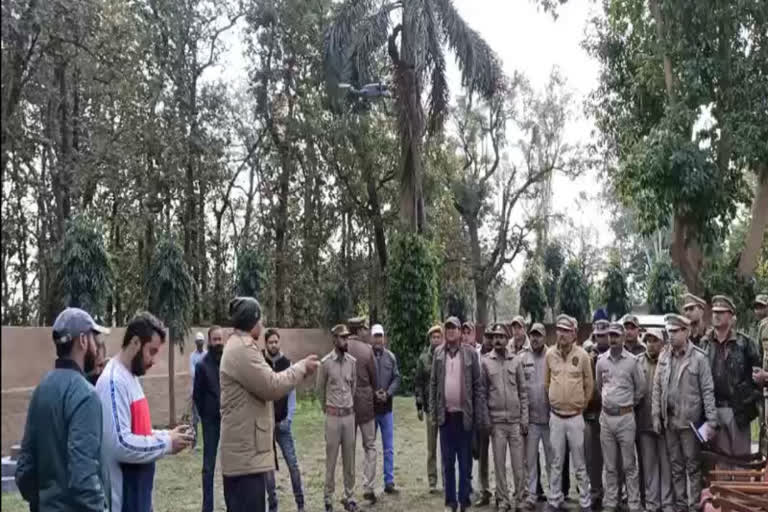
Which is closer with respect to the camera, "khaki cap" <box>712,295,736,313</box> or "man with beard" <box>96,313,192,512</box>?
"man with beard" <box>96,313,192,512</box>

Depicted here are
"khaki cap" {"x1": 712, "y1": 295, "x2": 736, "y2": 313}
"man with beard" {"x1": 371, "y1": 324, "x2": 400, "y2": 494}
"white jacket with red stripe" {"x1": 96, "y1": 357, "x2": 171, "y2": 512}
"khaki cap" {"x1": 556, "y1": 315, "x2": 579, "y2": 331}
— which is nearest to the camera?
"white jacket with red stripe" {"x1": 96, "y1": 357, "x2": 171, "y2": 512}

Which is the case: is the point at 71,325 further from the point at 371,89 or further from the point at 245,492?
the point at 371,89

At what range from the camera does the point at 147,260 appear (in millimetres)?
24062

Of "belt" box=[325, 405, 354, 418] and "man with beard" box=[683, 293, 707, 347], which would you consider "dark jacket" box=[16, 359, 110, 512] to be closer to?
"belt" box=[325, 405, 354, 418]

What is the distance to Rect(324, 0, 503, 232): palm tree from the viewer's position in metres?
19.2

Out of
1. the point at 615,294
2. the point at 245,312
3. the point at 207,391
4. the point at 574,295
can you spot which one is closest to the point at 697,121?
the point at 207,391

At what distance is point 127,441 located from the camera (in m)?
4.05

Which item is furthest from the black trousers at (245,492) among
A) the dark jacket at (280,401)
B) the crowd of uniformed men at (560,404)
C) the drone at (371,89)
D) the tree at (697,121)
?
the drone at (371,89)

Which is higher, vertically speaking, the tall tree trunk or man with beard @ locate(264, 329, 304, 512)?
the tall tree trunk

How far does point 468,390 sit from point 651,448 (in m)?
1.86

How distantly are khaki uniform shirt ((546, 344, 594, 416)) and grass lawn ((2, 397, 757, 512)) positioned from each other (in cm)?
133

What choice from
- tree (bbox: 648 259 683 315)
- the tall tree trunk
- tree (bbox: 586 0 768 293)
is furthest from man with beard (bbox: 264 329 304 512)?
tree (bbox: 648 259 683 315)

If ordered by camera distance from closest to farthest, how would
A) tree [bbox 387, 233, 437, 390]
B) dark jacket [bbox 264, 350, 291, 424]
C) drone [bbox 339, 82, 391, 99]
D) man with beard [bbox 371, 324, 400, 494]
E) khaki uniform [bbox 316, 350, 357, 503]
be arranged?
dark jacket [bbox 264, 350, 291, 424], khaki uniform [bbox 316, 350, 357, 503], man with beard [bbox 371, 324, 400, 494], drone [bbox 339, 82, 391, 99], tree [bbox 387, 233, 437, 390]

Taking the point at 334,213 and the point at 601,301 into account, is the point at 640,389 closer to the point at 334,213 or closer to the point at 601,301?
the point at 334,213
